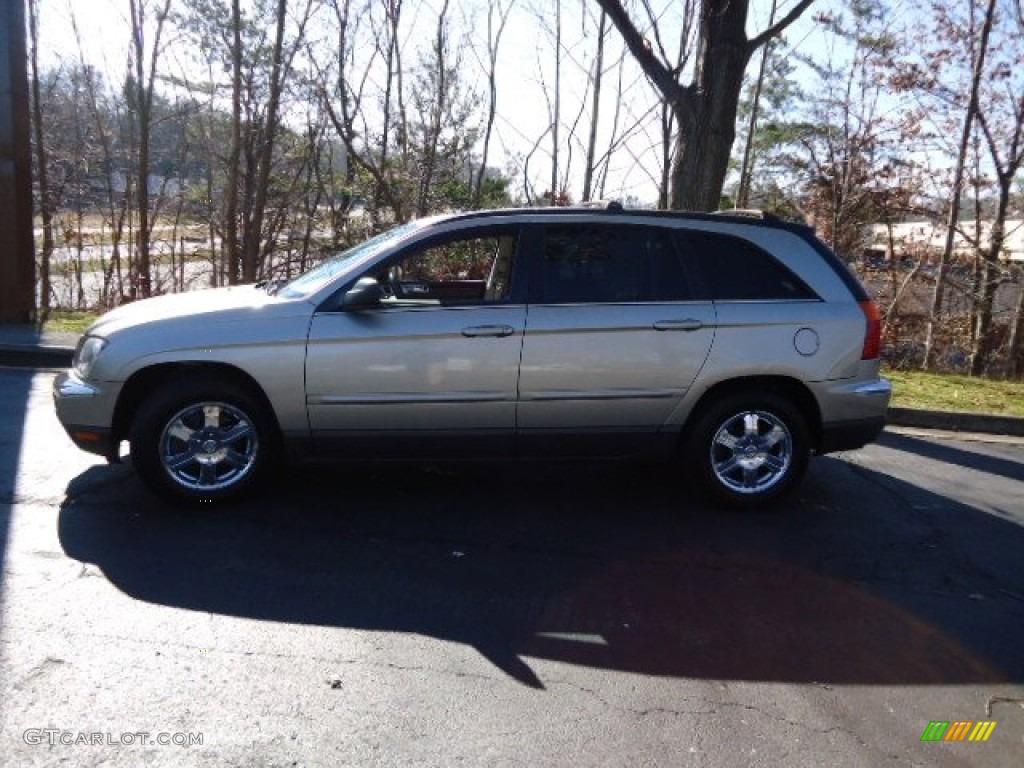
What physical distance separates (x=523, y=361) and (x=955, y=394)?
6.64 metres

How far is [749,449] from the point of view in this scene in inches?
191

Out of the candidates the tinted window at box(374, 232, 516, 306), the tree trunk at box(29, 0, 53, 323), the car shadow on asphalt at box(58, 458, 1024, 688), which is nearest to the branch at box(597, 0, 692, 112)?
the tinted window at box(374, 232, 516, 306)

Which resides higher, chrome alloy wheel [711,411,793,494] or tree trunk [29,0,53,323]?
tree trunk [29,0,53,323]

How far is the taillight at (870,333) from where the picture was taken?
4.81 metres

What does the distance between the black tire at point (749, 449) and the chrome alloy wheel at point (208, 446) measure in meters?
2.65

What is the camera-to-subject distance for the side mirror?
4309 mm

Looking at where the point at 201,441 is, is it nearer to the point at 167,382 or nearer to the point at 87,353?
the point at 167,382

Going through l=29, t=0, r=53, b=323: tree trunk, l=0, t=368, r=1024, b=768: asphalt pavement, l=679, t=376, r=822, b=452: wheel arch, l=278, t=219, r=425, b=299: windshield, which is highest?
l=29, t=0, r=53, b=323: tree trunk

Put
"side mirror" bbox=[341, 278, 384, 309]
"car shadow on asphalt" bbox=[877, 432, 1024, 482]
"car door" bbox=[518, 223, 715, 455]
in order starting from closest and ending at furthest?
"side mirror" bbox=[341, 278, 384, 309] → "car door" bbox=[518, 223, 715, 455] → "car shadow on asphalt" bbox=[877, 432, 1024, 482]

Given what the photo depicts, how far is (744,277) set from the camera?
479 cm

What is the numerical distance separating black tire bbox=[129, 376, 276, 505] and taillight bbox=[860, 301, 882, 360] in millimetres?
3594

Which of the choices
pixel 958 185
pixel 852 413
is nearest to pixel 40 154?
pixel 852 413

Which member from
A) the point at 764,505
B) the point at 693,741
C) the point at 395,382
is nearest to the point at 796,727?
the point at 693,741

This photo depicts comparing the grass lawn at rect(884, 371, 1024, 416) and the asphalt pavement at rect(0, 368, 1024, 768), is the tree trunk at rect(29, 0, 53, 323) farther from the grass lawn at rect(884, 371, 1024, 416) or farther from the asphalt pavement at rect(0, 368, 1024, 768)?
the grass lawn at rect(884, 371, 1024, 416)
